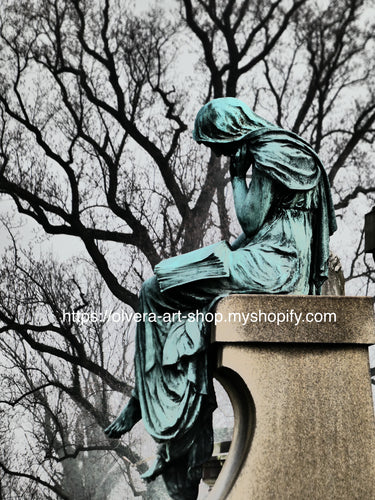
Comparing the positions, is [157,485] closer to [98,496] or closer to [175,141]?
[98,496]

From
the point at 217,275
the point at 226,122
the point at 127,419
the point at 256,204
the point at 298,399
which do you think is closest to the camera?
the point at 298,399

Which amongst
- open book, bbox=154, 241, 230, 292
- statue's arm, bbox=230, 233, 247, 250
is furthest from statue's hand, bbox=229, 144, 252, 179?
open book, bbox=154, 241, 230, 292

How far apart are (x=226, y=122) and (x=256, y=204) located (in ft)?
1.69

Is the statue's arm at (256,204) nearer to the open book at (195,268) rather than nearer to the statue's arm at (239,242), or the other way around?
the statue's arm at (239,242)

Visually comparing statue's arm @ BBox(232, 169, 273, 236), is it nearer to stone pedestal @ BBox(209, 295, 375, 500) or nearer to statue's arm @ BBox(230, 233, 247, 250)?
statue's arm @ BBox(230, 233, 247, 250)

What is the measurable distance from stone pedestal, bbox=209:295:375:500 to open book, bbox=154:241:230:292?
217mm

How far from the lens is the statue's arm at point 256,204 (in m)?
4.14

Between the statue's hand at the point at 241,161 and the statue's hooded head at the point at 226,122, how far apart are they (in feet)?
0.23

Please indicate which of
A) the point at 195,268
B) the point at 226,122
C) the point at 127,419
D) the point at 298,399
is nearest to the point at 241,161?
the point at 226,122

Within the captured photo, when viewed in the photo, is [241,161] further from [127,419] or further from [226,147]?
[127,419]

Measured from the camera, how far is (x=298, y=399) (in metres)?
3.68

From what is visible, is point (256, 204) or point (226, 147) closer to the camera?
point (256, 204)

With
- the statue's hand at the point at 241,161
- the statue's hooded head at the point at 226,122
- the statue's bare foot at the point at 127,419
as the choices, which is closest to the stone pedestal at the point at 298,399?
the statue's bare foot at the point at 127,419

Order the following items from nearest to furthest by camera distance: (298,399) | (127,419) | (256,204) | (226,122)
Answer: (298,399), (127,419), (256,204), (226,122)
